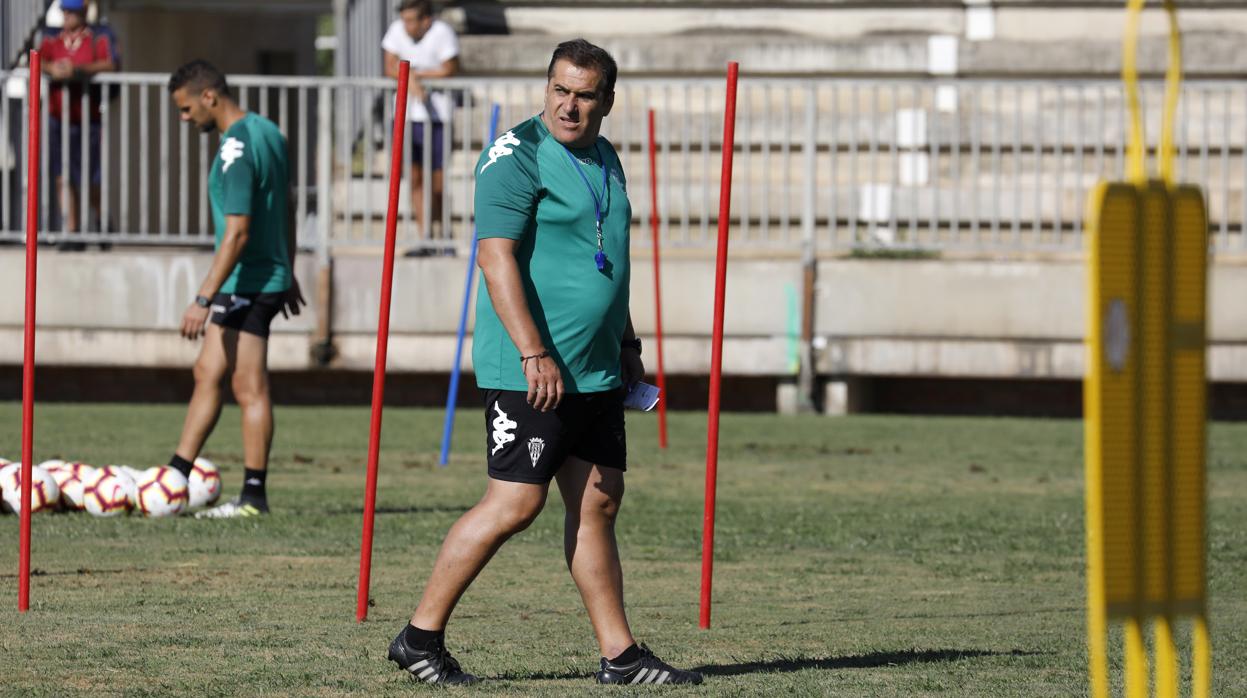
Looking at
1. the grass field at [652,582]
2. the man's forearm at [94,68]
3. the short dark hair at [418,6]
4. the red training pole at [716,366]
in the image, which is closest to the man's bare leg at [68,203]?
the man's forearm at [94,68]

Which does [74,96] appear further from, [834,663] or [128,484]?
[834,663]

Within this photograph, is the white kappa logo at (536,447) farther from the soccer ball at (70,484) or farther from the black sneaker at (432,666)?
the soccer ball at (70,484)

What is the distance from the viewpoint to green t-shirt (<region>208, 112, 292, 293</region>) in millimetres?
8891

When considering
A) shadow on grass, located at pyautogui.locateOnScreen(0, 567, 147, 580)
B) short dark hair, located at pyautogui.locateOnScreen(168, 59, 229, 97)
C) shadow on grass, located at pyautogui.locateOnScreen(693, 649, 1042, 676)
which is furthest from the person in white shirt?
shadow on grass, located at pyautogui.locateOnScreen(693, 649, 1042, 676)

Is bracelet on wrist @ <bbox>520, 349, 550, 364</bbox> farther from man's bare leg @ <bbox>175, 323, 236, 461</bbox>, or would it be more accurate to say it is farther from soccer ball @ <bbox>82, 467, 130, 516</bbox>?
soccer ball @ <bbox>82, 467, 130, 516</bbox>

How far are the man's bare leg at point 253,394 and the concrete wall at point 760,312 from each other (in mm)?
6129

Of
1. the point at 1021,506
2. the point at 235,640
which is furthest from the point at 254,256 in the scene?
the point at 1021,506

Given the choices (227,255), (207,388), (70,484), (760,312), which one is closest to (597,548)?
(227,255)

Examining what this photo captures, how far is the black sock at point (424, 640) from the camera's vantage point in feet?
17.7

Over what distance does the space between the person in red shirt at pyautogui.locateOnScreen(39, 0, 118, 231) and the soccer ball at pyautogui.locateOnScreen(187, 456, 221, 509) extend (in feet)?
22.2

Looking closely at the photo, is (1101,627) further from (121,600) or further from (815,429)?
(815,429)

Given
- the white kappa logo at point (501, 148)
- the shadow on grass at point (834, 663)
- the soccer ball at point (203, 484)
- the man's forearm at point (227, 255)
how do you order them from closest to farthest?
the white kappa logo at point (501, 148) → the shadow on grass at point (834, 663) → the man's forearm at point (227, 255) → the soccer ball at point (203, 484)

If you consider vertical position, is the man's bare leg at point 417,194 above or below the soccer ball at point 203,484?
above

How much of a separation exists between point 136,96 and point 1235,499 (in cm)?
941
